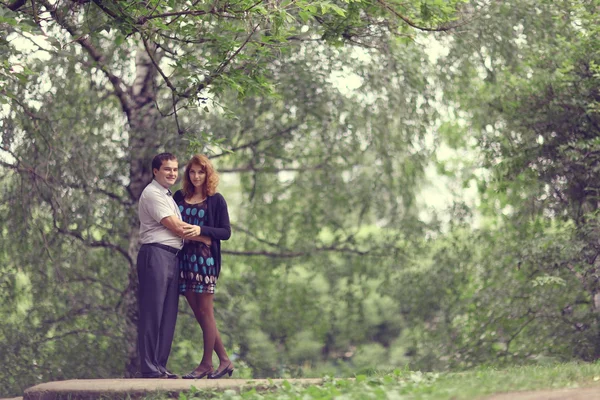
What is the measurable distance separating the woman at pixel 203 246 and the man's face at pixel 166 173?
0.50 ft

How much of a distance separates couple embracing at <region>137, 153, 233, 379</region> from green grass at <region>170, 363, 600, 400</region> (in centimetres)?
104

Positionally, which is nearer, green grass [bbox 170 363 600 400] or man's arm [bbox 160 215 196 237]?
green grass [bbox 170 363 600 400]

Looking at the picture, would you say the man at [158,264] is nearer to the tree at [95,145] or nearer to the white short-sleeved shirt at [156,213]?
the white short-sleeved shirt at [156,213]

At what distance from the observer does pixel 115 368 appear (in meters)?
12.8

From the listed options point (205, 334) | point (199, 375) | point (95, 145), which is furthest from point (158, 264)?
point (95, 145)

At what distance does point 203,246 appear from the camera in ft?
26.7

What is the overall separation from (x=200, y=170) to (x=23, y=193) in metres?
4.16

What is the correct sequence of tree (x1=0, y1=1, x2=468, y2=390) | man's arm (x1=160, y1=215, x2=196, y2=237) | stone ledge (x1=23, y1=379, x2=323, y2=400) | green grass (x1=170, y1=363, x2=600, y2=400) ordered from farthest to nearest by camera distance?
tree (x1=0, y1=1, x2=468, y2=390) → man's arm (x1=160, y1=215, x2=196, y2=237) → stone ledge (x1=23, y1=379, x2=323, y2=400) → green grass (x1=170, y1=363, x2=600, y2=400)

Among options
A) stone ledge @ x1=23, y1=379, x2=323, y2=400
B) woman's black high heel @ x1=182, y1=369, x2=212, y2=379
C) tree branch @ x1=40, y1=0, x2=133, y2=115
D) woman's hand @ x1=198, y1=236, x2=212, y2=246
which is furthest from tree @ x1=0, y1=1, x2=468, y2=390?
stone ledge @ x1=23, y1=379, x2=323, y2=400

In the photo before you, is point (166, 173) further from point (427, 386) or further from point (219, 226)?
point (427, 386)

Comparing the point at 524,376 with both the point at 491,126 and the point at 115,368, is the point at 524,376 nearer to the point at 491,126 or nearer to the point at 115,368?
the point at 491,126

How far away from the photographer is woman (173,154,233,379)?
26.6 feet

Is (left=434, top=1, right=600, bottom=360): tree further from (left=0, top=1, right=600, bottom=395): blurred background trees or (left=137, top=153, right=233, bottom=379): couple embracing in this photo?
(left=137, top=153, right=233, bottom=379): couple embracing

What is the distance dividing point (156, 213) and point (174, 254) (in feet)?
1.52
